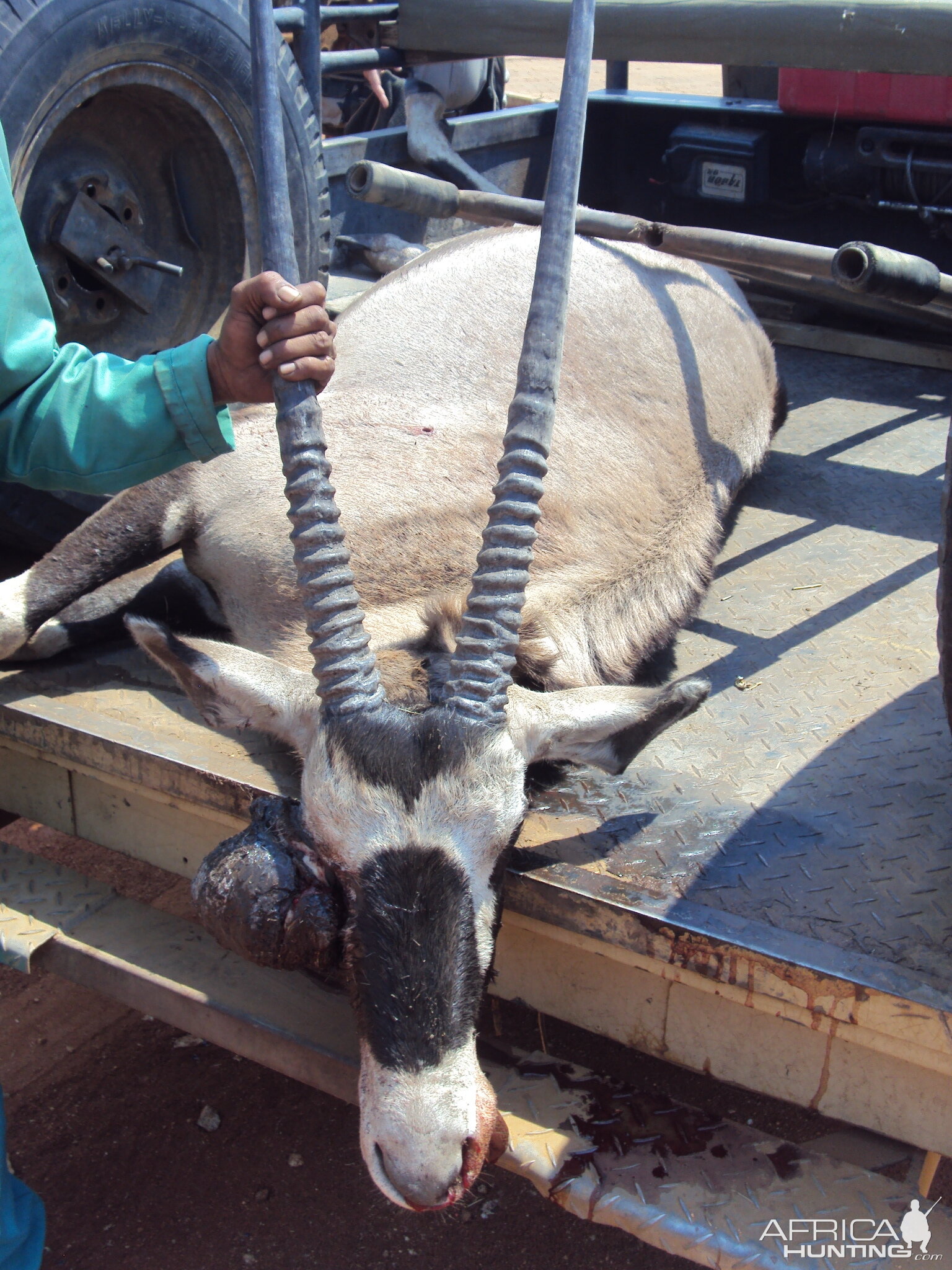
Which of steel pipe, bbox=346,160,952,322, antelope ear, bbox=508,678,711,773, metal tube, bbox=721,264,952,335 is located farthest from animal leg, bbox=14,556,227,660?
metal tube, bbox=721,264,952,335

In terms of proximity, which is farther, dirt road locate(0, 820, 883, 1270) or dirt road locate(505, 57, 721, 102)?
dirt road locate(505, 57, 721, 102)

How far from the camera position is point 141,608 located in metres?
3.80

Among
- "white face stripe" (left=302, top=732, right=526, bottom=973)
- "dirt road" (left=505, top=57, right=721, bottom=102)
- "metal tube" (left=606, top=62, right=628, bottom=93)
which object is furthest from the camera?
"dirt road" (left=505, top=57, right=721, bottom=102)

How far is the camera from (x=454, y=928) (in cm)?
228

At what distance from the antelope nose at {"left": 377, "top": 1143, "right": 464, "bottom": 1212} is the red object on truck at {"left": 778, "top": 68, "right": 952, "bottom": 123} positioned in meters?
4.83

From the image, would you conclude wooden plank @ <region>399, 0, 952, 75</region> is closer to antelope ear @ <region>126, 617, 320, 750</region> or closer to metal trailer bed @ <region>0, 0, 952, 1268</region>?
metal trailer bed @ <region>0, 0, 952, 1268</region>

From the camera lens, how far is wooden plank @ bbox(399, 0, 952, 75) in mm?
4148

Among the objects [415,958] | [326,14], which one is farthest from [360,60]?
[415,958]

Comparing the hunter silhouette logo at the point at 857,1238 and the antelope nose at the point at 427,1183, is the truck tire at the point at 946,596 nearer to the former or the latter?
the hunter silhouette logo at the point at 857,1238

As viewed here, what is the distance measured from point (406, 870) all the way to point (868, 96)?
4.96 meters

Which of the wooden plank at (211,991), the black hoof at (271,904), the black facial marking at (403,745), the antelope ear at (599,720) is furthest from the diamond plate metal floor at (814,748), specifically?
the wooden plank at (211,991)

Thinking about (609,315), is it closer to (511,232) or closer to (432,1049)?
(511,232)

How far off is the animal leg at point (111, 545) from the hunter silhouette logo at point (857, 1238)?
2543 mm

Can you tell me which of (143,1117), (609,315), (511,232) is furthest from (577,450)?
(143,1117)
